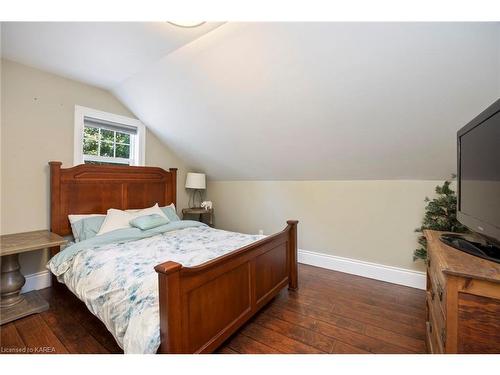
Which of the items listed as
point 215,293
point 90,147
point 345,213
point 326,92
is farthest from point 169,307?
point 90,147

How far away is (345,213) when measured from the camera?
10.1 feet

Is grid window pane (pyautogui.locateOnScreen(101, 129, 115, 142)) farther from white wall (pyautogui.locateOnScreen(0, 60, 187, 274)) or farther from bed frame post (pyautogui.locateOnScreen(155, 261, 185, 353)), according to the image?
bed frame post (pyautogui.locateOnScreen(155, 261, 185, 353))

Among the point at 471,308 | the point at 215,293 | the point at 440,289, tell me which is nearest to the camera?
the point at 471,308

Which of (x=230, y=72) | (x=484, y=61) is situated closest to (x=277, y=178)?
(x=230, y=72)

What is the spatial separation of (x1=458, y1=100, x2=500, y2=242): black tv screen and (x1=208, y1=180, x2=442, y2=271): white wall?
1263mm

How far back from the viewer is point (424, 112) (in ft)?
6.53

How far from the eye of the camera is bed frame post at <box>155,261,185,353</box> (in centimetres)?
117

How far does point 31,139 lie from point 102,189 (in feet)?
2.82

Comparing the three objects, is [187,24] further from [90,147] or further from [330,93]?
[90,147]

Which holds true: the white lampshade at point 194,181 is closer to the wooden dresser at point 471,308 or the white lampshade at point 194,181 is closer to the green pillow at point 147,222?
the green pillow at point 147,222

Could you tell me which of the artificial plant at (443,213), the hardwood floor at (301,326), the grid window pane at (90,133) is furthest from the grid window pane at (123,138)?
the artificial plant at (443,213)

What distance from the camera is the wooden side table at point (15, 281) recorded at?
77.9 inches

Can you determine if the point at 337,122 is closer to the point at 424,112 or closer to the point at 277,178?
the point at 424,112
